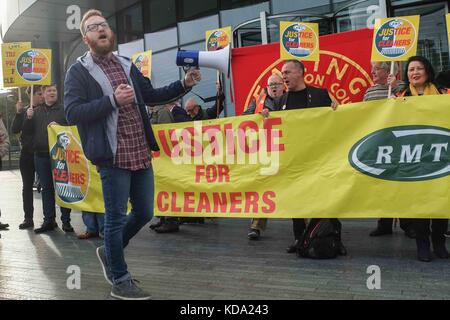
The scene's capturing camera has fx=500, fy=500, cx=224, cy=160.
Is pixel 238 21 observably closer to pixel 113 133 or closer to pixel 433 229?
pixel 433 229

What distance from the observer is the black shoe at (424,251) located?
4.63 m

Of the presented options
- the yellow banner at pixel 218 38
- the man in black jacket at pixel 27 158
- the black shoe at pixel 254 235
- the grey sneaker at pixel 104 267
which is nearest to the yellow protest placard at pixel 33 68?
the man in black jacket at pixel 27 158

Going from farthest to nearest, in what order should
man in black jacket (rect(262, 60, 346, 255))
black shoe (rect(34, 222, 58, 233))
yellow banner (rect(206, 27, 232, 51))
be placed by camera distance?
yellow banner (rect(206, 27, 232, 51)) → black shoe (rect(34, 222, 58, 233)) → man in black jacket (rect(262, 60, 346, 255))

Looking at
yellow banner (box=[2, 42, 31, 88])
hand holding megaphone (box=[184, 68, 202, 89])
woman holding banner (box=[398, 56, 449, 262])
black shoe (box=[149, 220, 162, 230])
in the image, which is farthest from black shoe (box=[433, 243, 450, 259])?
yellow banner (box=[2, 42, 31, 88])

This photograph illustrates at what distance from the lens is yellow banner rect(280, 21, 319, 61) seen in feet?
23.7

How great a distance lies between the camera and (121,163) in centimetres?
359

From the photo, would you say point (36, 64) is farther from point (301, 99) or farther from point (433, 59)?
point (433, 59)

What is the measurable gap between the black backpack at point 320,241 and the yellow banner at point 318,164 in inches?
6.1

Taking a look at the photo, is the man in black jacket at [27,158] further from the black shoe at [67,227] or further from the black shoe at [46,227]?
the black shoe at [67,227]

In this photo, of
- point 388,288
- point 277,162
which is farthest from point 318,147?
point 388,288

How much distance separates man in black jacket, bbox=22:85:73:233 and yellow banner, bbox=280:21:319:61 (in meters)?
3.37

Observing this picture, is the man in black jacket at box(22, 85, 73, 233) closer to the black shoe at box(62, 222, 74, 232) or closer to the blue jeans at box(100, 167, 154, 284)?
the black shoe at box(62, 222, 74, 232)

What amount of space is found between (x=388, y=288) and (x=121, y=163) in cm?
224

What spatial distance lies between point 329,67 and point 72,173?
4.12 m
